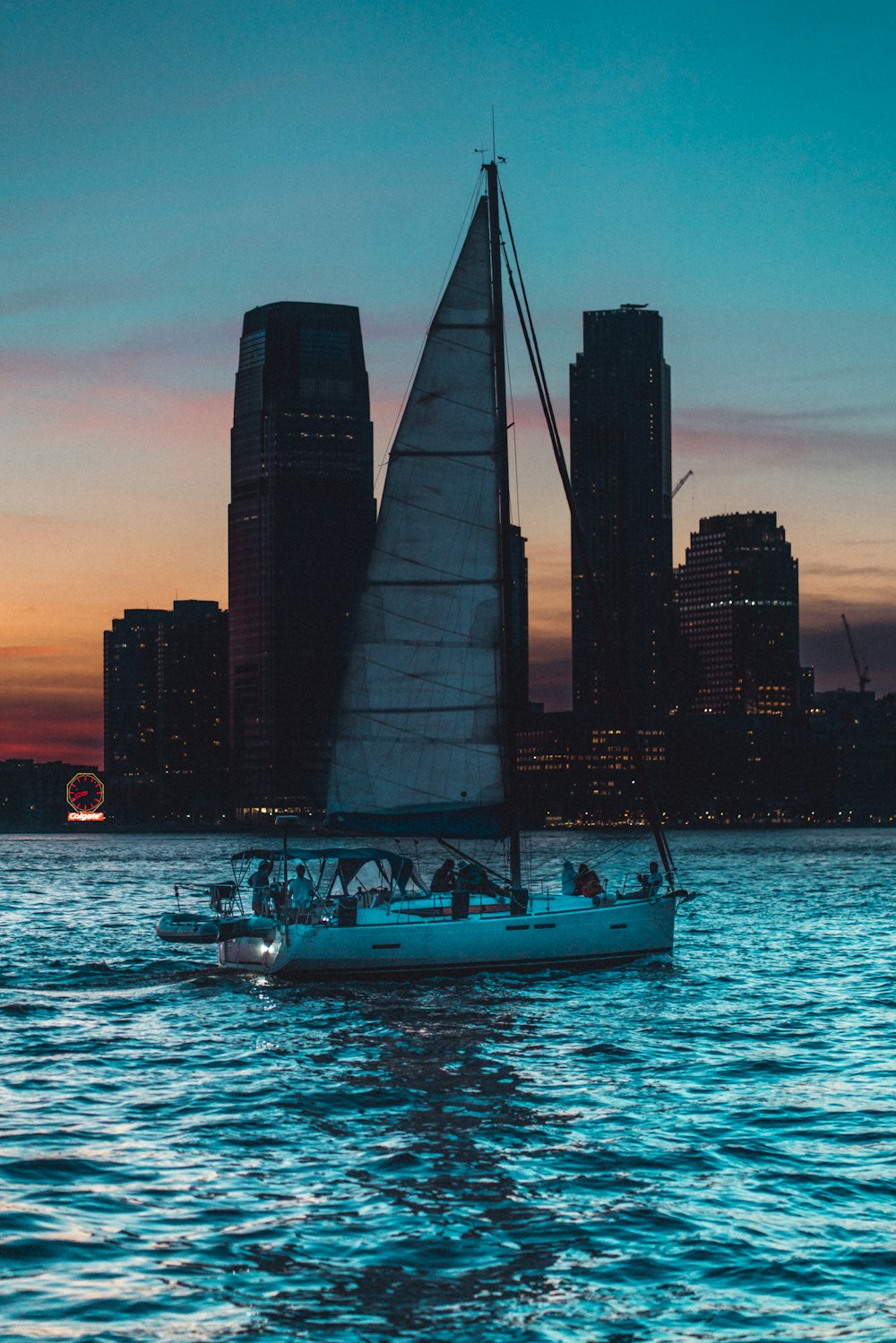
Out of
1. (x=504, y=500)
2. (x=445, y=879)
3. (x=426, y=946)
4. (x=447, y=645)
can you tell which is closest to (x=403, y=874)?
(x=445, y=879)

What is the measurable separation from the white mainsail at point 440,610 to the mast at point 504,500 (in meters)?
0.18

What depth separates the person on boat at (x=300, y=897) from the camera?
37781mm

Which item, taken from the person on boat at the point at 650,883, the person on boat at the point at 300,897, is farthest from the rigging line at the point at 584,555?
the person on boat at the point at 300,897

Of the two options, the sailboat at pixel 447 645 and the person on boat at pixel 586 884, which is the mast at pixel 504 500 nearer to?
the sailboat at pixel 447 645

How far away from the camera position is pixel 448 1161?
2044cm

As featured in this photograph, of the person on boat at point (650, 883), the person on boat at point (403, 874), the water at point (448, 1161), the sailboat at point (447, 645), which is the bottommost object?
the water at point (448, 1161)

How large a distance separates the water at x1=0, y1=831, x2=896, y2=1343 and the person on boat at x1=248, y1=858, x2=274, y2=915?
2064 millimetres

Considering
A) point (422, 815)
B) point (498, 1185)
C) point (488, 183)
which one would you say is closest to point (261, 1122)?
point (498, 1185)

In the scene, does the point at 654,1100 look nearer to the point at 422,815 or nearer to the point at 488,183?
the point at 422,815

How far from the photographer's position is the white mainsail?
40750 mm

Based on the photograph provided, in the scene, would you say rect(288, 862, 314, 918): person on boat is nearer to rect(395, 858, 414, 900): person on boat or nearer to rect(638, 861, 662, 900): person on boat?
rect(395, 858, 414, 900): person on boat

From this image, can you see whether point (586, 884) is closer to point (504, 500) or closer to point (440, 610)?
point (440, 610)

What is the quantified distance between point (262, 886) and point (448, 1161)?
69.2 ft

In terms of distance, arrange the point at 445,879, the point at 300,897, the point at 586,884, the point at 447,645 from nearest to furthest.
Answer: the point at 300,897 < the point at 447,645 < the point at 445,879 < the point at 586,884
